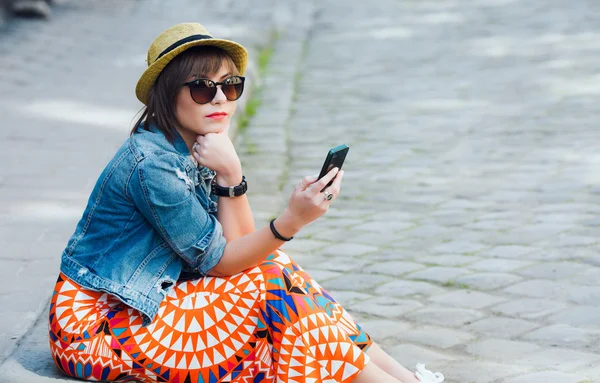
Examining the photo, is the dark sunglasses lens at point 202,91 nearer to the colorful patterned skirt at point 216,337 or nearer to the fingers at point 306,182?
the fingers at point 306,182

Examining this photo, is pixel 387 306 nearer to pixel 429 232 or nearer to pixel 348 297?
pixel 348 297

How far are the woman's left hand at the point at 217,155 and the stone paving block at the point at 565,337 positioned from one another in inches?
55.8

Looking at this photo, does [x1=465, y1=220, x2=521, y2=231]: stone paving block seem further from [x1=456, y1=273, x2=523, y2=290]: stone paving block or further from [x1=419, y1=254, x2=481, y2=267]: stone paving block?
[x1=456, y1=273, x2=523, y2=290]: stone paving block

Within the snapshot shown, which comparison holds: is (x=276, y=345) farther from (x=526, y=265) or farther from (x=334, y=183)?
(x=526, y=265)

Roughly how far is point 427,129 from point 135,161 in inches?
166

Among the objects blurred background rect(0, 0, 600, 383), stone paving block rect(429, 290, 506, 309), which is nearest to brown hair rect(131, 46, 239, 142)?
blurred background rect(0, 0, 600, 383)

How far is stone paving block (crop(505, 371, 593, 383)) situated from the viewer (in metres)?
2.88

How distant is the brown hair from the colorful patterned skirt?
1.71ft

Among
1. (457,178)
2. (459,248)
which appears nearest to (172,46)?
(459,248)

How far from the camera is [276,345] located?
242 cm

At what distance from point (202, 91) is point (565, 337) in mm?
1714

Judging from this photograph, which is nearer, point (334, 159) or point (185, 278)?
point (334, 159)

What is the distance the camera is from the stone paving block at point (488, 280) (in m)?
3.77

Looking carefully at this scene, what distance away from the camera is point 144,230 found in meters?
2.53
